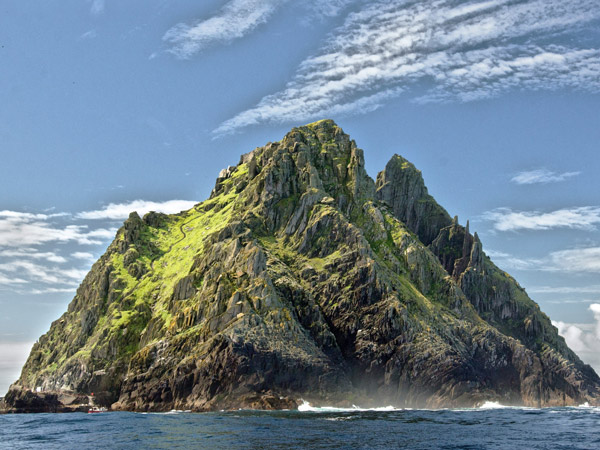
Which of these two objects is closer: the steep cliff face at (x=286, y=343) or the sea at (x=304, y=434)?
the sea at (x=304, y=434)

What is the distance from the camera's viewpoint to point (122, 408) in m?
153

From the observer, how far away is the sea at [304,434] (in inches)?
2825

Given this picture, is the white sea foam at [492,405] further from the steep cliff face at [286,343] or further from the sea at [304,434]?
the sea at [304,434]

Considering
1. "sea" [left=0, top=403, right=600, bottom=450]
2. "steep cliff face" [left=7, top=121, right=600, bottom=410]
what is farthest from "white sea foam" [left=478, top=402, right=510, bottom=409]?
"sea" [left=0, top=403, right=600, bottom=450]

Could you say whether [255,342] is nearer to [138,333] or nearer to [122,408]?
[122,408]

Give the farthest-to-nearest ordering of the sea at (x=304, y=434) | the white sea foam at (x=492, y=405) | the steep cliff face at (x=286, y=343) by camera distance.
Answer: the white sea foam at (x=492, y=405), the steep cliff face at (x=286, y=343), the sea at (x=304, y=434)

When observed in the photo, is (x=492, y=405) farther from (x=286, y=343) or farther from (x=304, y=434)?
(x=304, y=434)

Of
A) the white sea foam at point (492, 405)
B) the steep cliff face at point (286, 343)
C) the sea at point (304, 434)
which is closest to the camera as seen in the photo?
the sea at point (304, 434)

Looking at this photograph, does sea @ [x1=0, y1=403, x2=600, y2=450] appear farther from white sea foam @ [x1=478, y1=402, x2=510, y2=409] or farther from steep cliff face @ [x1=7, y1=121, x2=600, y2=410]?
white sea foam @ [x1=478, y1=402, x2=510, y2=409]


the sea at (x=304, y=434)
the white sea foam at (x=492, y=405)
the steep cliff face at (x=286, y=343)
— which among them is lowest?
the white sea foam at (x=492, y=405)

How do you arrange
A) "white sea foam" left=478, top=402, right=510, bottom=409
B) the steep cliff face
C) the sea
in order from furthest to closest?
"white sea foam" left=478, top=402, right=510, bottom=409, the steep cliff face, the sea

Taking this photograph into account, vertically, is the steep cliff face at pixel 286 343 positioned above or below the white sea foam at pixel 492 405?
above

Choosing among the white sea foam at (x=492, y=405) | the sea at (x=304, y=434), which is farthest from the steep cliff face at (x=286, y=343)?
the sea at (x=304, y=434)

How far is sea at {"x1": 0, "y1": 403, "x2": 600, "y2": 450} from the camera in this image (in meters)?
71.8
